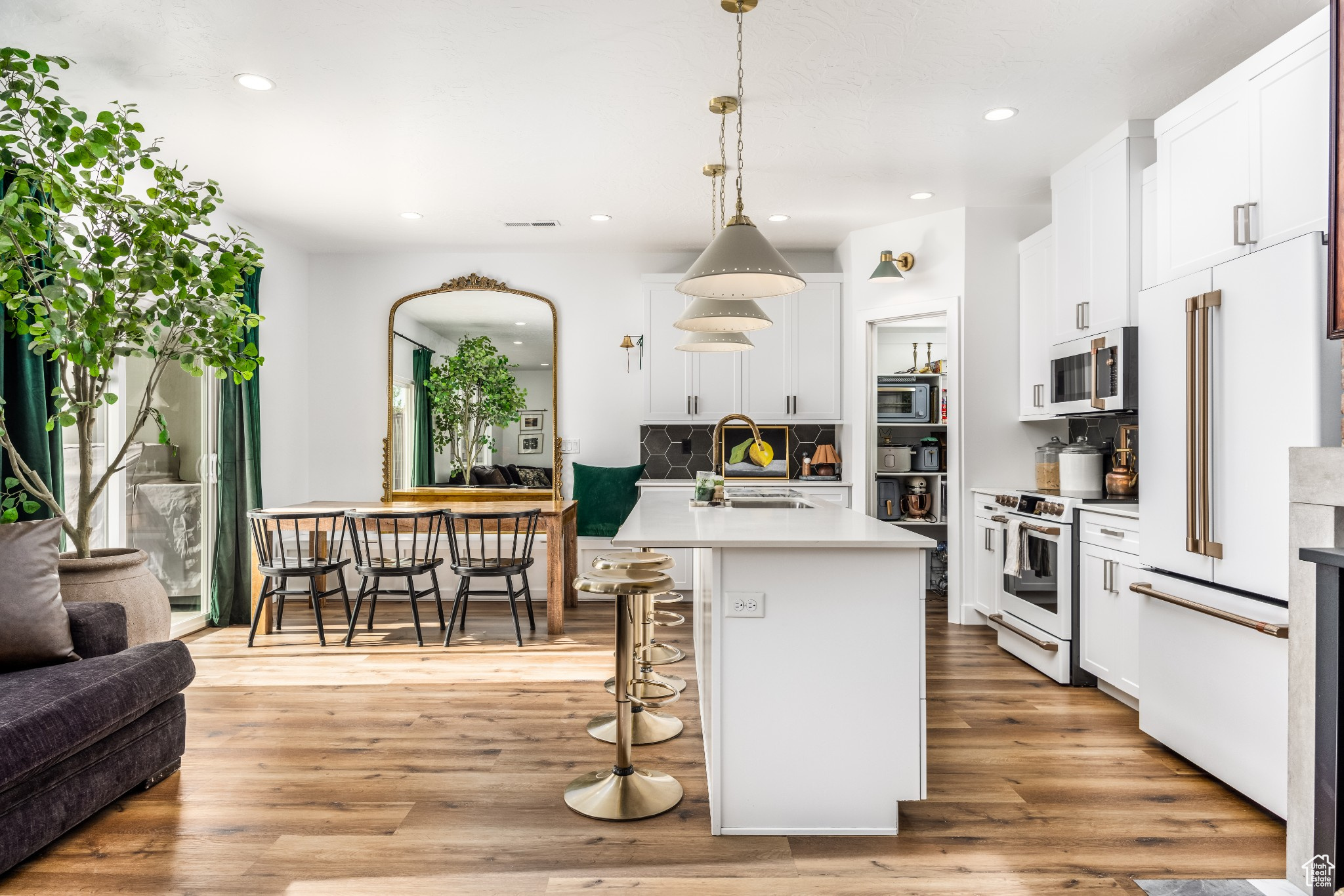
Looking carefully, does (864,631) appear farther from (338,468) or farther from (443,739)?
(338,468)

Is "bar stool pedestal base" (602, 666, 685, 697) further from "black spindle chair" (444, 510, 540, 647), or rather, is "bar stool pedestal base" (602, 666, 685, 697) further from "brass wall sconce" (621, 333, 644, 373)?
"brass wall sconce" (621, 333, 644, 373)

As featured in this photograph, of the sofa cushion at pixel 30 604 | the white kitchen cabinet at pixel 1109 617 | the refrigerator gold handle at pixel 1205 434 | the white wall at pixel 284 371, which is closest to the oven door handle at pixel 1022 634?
the white kitchen cabinet at pixel 1109 617

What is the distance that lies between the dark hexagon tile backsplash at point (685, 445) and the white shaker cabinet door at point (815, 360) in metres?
0.25

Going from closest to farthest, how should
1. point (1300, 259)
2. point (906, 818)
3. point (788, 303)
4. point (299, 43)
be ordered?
point (1300, 259)
point (906, 818)
point (299, 43)
point (788, 303)

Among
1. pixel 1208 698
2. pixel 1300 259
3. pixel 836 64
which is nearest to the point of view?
pixel 1300 259

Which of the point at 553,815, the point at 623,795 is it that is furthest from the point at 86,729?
the point at 623,795

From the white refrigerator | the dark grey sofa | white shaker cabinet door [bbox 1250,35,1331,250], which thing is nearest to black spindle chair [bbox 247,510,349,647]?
the dark grey sofa

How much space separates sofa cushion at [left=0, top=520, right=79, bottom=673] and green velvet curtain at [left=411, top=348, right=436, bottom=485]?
322 centimetres

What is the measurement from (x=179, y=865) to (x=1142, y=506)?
10.7ft

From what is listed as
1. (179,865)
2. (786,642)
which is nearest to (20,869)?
(179,865)

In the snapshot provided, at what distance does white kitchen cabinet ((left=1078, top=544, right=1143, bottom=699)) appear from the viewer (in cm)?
319

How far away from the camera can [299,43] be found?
2783mm

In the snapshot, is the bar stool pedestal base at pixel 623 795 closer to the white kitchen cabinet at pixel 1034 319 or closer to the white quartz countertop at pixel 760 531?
the white quartz countertop at pixel 760 531

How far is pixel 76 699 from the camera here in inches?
83.7
